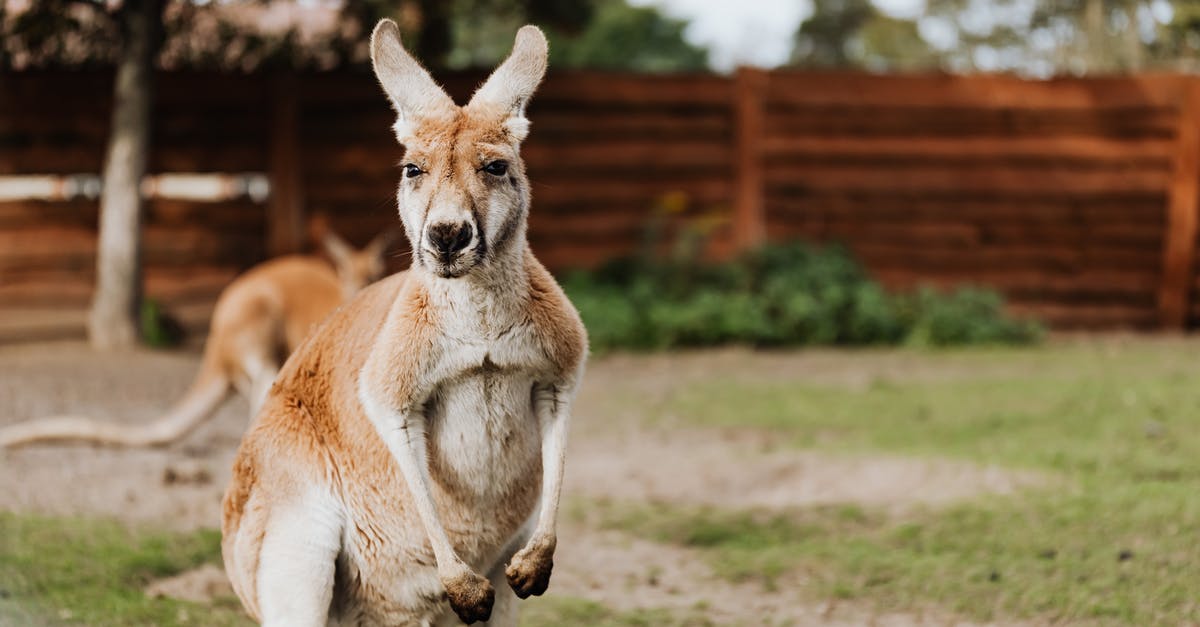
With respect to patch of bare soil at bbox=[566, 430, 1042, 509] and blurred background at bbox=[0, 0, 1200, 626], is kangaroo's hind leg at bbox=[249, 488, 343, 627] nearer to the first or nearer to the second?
patch of bare soil at bbox=[566, 430, 1042, 509]

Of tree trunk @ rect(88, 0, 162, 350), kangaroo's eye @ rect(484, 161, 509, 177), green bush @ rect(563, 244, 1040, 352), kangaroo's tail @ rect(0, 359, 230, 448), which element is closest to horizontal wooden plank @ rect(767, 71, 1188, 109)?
green bush @ rect(563, 244, 1040, 352)

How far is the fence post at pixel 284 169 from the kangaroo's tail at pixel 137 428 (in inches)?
179

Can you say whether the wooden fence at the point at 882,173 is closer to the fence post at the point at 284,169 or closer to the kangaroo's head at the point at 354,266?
the fence post at the point at 284,169

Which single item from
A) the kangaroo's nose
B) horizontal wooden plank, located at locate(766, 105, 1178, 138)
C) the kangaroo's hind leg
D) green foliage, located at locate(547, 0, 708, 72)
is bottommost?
the kangaroo's hind leg

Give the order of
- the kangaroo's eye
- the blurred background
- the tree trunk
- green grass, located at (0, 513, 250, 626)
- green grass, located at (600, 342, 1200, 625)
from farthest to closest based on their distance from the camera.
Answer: the tree trunk
the blurred background
green grass, located at (600, 342, 1200, 625)
green grass, located at (0, 513, 250, 626)
the kangaroo's eye

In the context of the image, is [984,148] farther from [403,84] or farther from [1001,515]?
[403,84]

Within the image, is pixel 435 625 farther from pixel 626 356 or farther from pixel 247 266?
pixel 247 266

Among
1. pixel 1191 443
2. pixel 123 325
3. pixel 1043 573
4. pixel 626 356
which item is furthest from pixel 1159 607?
pixel 123 325

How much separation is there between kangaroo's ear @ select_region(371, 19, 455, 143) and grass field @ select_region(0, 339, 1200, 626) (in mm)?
1760

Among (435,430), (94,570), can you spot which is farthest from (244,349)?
(435,430)

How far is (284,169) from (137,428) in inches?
205

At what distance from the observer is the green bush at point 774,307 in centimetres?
1009

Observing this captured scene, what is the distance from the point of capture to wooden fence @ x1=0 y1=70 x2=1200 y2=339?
36.1 ft

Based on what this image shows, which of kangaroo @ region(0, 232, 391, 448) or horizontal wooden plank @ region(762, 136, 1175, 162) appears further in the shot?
horizontal wooden plank @ region(762, 136, 1175, 162)
